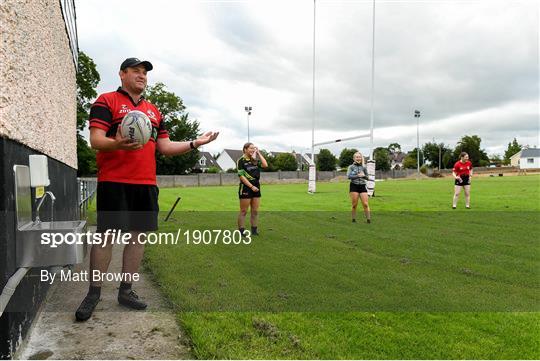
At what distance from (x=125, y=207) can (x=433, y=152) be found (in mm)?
110392

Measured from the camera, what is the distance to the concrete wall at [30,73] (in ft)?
8.75

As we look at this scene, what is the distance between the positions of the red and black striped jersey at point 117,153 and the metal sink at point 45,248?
0.94m

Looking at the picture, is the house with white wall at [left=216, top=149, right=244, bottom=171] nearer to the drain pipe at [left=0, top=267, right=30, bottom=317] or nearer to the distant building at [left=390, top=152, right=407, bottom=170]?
the distant building at [left=390, top=152, right=407, bottom=170]

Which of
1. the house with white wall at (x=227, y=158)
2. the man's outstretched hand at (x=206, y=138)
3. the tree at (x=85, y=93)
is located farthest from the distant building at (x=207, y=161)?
the man's outstretched hand at (x=206, y=138)

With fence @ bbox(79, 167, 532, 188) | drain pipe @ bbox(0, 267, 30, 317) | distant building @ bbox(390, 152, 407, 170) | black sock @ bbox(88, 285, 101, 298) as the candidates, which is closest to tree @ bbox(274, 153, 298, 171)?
fence @ bbox(79, 167, 532, 188)

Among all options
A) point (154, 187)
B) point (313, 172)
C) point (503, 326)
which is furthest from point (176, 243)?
point (313, 172)

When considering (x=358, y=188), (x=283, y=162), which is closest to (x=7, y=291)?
(x=358, y=188)

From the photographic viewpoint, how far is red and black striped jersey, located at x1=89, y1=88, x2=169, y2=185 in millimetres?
3592

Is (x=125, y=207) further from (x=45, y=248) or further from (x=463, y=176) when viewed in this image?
(x=463, y=176)

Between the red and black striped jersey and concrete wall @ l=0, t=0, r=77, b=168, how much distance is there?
51cm

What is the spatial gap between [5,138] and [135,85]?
1.38 metres

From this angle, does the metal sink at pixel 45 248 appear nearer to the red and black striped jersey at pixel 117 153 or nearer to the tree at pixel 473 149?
the red and black striped jersey at pixel 117 153

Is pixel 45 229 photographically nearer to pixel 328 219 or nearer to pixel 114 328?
pixel 114 328

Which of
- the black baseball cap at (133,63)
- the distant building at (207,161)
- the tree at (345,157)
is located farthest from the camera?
the distant building at (207,161)
